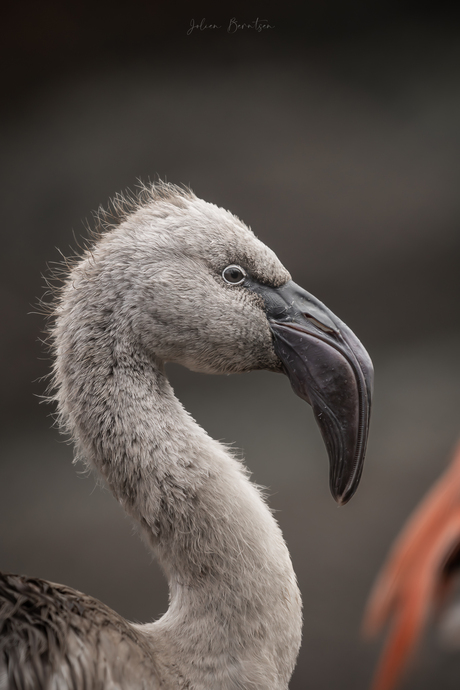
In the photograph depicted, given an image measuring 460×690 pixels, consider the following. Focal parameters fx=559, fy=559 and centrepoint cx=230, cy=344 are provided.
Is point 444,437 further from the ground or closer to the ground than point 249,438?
closer to the ground

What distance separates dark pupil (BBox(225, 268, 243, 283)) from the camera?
0.88 metres

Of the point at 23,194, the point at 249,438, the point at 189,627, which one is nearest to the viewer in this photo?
the point at 189,627

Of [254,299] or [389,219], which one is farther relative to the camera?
[389,219]

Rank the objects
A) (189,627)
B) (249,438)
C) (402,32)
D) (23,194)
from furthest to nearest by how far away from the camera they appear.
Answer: (249,438) → (23,194) → (402,32) → (189,627)

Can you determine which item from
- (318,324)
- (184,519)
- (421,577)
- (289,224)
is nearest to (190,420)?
(184,519)

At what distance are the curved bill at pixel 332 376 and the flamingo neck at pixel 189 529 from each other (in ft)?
0.53

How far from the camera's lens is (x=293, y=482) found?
2211 mm

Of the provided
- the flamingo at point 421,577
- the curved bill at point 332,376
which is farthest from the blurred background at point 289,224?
the curved bill at point 332,376

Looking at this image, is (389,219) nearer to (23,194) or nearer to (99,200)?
(99,200)

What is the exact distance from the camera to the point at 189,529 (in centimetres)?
83

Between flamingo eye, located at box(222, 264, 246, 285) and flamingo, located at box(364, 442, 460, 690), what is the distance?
46 cm

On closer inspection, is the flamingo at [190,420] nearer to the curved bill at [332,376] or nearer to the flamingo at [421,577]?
the curved bill at [332,376]

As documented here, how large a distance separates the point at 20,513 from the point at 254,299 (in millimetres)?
1721

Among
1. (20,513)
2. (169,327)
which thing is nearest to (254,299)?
(169,327)
